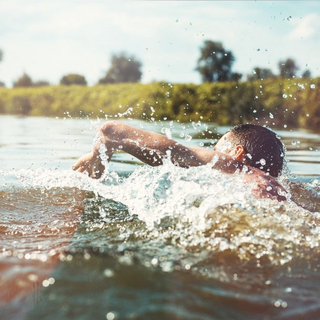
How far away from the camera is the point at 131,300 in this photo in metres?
2.21

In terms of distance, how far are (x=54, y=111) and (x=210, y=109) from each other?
844 inches

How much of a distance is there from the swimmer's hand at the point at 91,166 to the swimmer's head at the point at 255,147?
1.09 m

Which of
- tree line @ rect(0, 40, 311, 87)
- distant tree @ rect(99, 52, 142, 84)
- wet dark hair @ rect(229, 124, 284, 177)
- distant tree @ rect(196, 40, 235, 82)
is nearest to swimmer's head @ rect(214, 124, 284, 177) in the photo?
wet dark hair @ rect(229, 124, 284, 177)

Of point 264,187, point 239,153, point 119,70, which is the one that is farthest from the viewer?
point 119,70

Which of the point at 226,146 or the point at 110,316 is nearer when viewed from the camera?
the point at 110,316

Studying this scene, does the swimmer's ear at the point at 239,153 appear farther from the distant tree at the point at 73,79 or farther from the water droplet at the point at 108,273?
the distant tree at the point at 73,79

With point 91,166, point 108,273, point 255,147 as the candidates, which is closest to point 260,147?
point 255,147

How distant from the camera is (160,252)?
2822 mm

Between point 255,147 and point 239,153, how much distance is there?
0.53 feet

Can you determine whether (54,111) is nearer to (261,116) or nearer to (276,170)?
(261,116)

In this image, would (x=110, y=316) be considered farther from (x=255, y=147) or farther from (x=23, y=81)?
(x=23, y=81)

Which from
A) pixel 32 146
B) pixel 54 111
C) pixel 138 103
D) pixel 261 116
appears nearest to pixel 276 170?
pixel 32 146

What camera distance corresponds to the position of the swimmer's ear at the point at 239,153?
13.5ft

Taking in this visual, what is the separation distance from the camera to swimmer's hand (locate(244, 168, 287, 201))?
350cm
